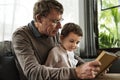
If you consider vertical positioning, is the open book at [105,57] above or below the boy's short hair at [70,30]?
below

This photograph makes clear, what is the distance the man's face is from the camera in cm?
142

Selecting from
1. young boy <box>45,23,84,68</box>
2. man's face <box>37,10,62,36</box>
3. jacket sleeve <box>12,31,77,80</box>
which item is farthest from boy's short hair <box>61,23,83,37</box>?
jacket sleeve <box>12,31,77,80</box>

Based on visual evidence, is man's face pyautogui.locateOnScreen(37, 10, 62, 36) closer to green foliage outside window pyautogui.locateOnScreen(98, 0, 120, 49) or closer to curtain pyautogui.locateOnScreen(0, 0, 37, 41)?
curtain pyautogui.locateOnScreen(0, 0, 37, 41)

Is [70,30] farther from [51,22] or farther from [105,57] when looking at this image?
[105,57]

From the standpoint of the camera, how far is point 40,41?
1.50 m

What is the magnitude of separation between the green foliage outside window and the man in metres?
0.97

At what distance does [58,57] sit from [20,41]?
0.29 m

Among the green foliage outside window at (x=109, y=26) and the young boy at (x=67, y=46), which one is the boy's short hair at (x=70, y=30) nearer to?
the young boy at (x=67, y=46)

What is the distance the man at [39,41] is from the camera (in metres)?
1.21

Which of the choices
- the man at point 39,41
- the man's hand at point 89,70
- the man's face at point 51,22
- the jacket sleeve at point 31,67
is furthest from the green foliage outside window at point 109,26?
the man's hand at point 89,70

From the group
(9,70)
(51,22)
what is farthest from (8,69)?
(51,22)

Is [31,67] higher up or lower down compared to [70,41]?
lower down

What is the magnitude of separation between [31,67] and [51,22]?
32cm

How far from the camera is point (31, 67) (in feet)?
4.07
